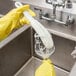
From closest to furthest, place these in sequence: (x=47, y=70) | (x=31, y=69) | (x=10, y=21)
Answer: (x=47, y=70)
(x=10, y=21)
(x=31, y=69)

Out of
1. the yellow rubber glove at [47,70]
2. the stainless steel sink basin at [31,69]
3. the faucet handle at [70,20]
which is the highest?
the faucet handle at [70,20]

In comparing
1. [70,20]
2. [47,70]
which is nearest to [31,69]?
[47,70]

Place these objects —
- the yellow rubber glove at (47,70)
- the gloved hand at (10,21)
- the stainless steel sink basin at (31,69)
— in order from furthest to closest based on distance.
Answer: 1. the stainless steel sink basin at (31,69)
2. the gloved hand at (10,21)
3. the yellow rubber glove at (47,70)

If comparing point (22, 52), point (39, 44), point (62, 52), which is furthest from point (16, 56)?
point (62, 52)

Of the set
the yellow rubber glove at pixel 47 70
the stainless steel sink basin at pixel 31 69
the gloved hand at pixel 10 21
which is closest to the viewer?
the yellow rubber glove at pixel 47 70

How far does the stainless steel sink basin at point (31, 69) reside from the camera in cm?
110

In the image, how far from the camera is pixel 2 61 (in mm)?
929

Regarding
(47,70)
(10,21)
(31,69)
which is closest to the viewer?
(47,70)

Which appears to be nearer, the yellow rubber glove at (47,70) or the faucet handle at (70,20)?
the yellow rubber glove at (47,70)

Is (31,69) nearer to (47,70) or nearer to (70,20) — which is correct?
(47,70)

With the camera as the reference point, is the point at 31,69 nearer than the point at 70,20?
No

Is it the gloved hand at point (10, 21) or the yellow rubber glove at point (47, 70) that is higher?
the gloved hand at point (10, 21)

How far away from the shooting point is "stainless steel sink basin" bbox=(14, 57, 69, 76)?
110 centimetres

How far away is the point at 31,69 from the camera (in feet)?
3.76
